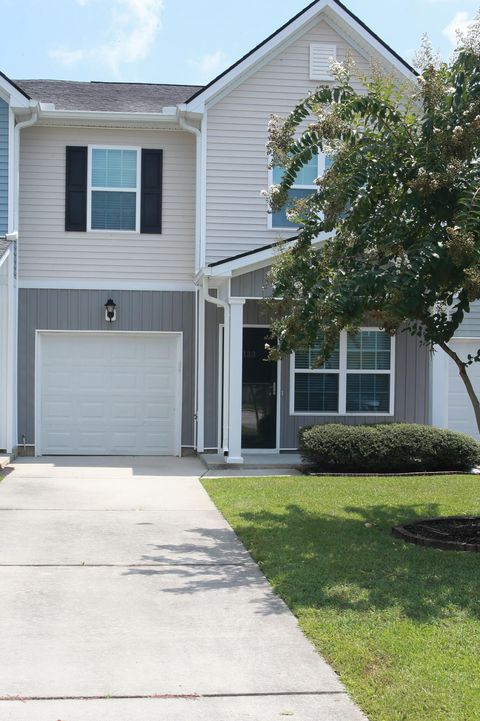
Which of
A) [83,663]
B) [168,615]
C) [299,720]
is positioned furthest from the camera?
[168,615]

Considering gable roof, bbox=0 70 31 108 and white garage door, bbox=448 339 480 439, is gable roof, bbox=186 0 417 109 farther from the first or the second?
white garage door, bbox=448 339 480 439

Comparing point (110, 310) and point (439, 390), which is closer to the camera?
point (110, 310)

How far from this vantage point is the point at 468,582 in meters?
7.08

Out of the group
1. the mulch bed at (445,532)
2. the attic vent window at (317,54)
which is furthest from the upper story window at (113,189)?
the mulch bed at (445,532)

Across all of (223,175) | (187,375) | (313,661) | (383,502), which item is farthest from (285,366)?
(313,661)

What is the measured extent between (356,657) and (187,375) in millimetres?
11027

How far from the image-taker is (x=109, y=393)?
16047mm

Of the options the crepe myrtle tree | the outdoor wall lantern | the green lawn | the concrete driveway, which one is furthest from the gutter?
the concrete driveway

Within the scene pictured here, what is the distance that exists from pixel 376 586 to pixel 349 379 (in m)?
9.12

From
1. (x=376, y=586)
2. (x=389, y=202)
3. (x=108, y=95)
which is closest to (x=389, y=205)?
(x=389, y=202)

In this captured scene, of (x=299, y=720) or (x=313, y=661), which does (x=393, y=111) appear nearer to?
(x=313, y=661)

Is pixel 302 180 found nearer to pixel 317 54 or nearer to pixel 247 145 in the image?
pixel 247 145

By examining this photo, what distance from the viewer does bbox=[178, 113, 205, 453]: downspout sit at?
15.5 meters

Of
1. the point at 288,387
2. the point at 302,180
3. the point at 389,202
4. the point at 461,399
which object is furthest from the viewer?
the point at 461,399
